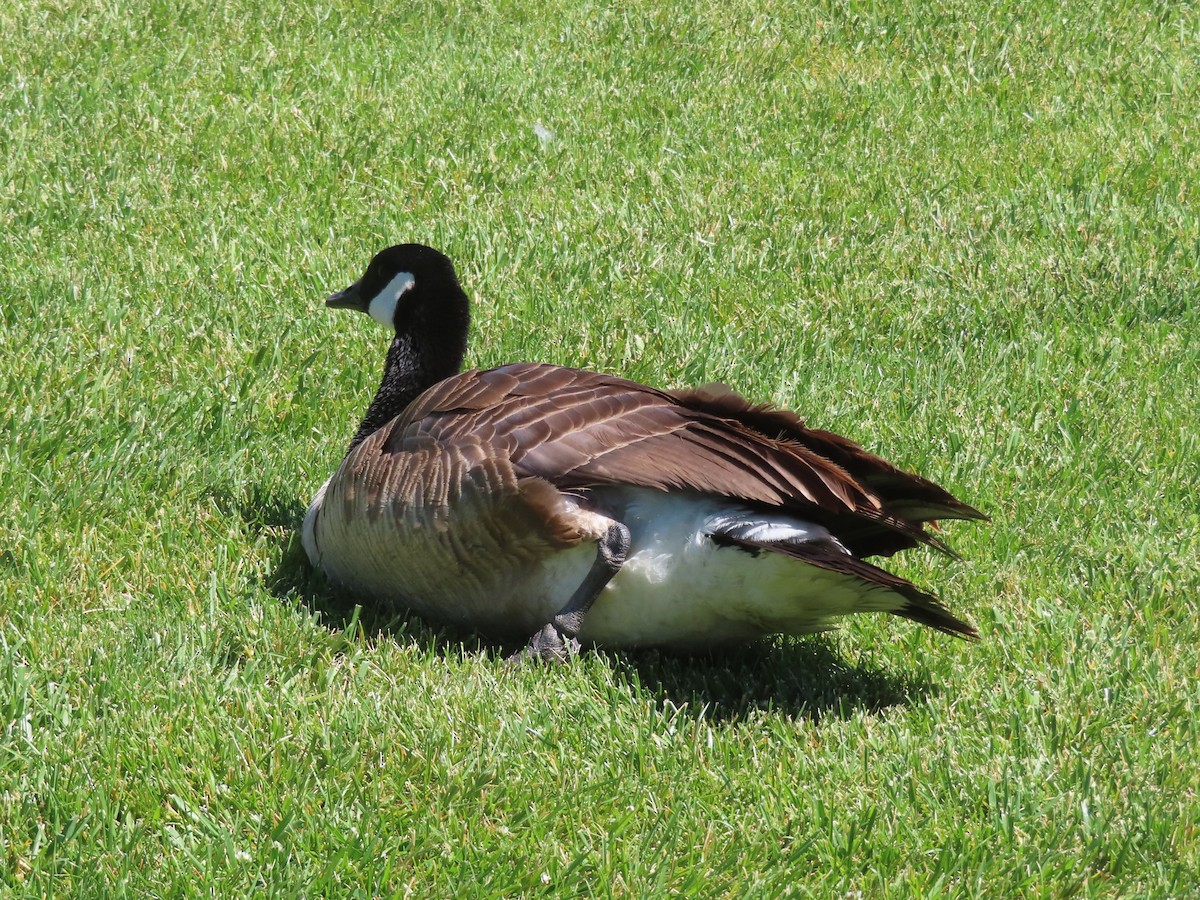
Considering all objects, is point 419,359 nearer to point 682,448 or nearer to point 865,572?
point 682,448

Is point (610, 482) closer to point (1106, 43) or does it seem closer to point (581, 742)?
point (581, 742)

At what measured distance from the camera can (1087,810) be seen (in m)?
3.40

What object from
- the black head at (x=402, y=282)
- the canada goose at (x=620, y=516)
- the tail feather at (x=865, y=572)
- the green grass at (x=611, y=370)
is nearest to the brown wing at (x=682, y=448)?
the canada goose at (x=620, y=516)

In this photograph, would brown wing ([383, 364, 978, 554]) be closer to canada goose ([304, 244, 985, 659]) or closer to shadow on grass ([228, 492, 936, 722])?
canada goose ([304, 244, 985, 659])

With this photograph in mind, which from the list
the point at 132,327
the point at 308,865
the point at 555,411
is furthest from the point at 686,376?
the point at 308,865

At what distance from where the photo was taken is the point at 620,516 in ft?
13.3

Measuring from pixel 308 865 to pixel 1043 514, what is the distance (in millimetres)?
2979

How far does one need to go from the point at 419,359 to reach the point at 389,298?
0.92 ft

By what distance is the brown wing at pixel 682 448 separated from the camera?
386 cm

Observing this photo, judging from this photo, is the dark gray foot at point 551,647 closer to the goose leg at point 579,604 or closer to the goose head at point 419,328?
the goose leg at point 579,604


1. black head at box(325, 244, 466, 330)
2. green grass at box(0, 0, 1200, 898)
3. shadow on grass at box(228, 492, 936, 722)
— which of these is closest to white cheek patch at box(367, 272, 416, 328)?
black head at box(325, 244, 466, 330)

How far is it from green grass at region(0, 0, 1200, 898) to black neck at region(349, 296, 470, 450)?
47cm

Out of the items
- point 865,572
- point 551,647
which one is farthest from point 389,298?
point 865,572

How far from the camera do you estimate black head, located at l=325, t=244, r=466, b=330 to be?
494 centimetres
